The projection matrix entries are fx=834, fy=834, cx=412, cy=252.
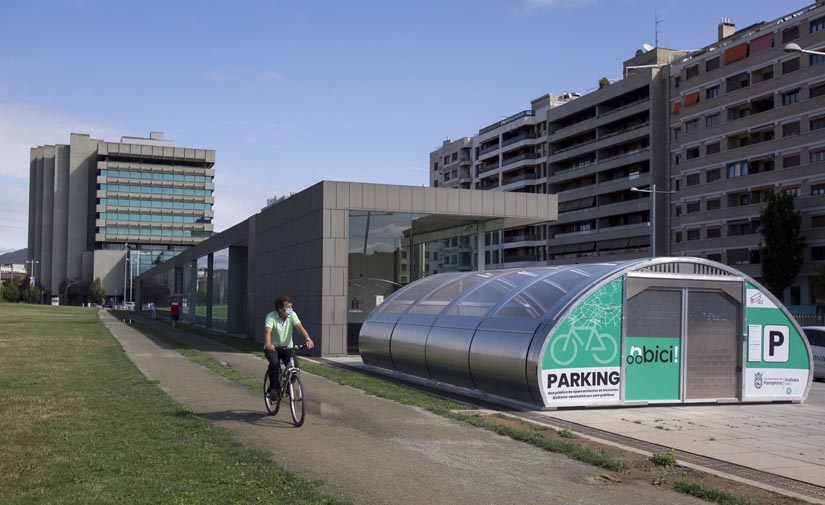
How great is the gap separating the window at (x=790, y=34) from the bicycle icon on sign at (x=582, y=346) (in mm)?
53139

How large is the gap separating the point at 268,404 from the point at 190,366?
356 inches

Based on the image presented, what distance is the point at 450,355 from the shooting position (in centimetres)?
1608

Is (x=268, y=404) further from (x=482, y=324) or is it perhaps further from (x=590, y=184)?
(x=590, y=184)

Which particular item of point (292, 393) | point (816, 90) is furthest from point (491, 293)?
point (816, 90)

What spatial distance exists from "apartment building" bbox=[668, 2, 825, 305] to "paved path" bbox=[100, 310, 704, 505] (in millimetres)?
51330

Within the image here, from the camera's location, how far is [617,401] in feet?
46.8

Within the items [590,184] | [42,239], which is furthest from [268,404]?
[42,239]

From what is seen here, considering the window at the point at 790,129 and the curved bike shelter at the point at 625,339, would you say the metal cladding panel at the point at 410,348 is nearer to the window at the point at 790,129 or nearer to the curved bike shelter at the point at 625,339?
the curved bike shelter at the point at 625,339

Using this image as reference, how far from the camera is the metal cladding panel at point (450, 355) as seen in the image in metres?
15.6

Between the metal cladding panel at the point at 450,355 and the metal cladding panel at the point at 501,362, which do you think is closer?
the metal cladding panel at the point at 501,362

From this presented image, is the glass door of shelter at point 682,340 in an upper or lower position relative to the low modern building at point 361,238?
lower

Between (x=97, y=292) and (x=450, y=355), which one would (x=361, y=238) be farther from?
(x=97, y=292)

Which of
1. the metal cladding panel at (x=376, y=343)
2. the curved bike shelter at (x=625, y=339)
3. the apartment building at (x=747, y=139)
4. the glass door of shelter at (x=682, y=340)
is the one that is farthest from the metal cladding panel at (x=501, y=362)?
the apartment building at (x=747, y=139)

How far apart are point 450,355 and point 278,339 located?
5.14 metres
